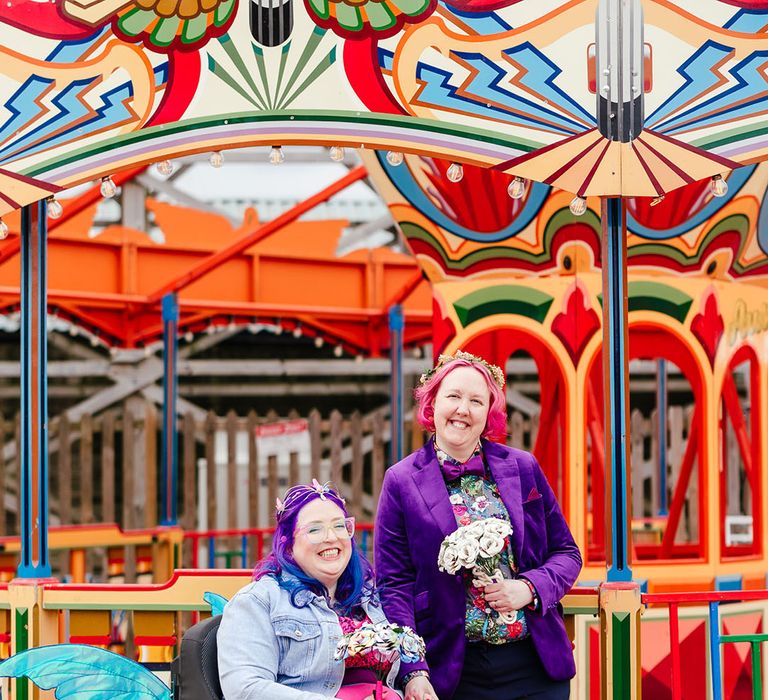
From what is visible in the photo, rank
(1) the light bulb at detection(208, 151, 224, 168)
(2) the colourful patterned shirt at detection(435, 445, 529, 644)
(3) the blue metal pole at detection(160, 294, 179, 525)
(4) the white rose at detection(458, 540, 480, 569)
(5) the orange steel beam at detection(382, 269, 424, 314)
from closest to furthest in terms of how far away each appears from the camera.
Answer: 1. (4) the white rose at detection(458, 540, 480, 569)
2. (2) the colourful patterned shirt at detection(435, 445, 529, 644)
3. (1) the light bulb at detection(208, 151, 224, 168)
4. (3) the blue metal pole at detection(160, 294, 179, 525)
5. (5) the orange steel beam at detection(382, 269, 424, 314)

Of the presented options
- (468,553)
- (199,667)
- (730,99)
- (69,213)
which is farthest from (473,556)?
(69,213)

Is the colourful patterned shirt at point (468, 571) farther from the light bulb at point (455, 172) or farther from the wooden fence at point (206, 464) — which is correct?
the wooden fence at point (206, 464)

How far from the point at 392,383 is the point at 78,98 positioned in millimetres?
4897

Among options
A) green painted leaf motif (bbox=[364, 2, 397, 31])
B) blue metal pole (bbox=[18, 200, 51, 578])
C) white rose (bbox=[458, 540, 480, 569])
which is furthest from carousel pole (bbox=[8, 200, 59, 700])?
white rose (bbox=[458, 540, 480, 569])

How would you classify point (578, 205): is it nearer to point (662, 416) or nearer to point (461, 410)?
point (461, 410)

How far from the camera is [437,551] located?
3131 mm

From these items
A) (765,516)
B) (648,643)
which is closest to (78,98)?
(648,643)

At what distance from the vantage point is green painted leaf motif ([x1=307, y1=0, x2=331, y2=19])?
3820 millimetres

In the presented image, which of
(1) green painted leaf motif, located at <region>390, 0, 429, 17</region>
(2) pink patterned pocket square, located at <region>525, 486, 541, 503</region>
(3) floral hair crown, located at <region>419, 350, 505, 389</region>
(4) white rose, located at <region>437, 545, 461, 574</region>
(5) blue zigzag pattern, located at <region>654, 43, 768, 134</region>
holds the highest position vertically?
(1) green painted leaf motif, located at <region>390, 0, 429, 17</region>

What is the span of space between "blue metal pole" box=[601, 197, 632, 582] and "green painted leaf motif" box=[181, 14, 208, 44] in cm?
138

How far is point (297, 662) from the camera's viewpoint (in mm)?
2760

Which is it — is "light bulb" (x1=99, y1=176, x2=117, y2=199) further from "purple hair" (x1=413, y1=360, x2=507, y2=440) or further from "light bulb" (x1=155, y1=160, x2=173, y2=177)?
"purple hair" (x1=413, y1=360, x2=507, y2=440)

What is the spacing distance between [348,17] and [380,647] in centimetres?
201

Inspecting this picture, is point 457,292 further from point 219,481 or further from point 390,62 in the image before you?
point 219,481
